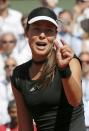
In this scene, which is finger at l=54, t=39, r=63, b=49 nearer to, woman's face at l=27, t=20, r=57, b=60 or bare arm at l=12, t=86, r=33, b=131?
woman's face at l=27, t=20, r=57, b=60

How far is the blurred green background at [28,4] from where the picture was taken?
715 centimetres

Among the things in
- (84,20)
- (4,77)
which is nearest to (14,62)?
(4,77)

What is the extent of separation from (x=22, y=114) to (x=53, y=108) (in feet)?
1.19

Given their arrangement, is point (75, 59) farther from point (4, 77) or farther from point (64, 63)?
point (4, 77)

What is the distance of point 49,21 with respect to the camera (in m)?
2.36

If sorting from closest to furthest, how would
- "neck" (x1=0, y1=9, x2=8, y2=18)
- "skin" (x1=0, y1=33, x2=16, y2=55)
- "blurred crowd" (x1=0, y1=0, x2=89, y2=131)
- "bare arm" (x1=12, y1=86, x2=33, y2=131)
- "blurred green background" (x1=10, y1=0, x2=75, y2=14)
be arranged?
"bare arm" (x1=12, y1=86, x2=33, y2=131)
"blurred crowd" (x1=0, y1=0, x2=89, y2=131)
"skin" (x1=0, y1=33, x2=16, y2=55)
"neck" (x1=0, y1=9, x2=8, y2=18)
"blurred green background" (x1=10, y1=0, x2=75, y2=14)

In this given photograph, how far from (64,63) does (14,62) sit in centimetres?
378

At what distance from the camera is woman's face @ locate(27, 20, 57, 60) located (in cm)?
235

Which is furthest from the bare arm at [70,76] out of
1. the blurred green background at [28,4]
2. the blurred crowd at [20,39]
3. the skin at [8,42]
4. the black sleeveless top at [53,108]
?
the blurred green background at [28,4]

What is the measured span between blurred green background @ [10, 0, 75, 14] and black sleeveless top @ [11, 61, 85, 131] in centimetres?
467

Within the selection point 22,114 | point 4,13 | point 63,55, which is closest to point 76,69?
point 63,55

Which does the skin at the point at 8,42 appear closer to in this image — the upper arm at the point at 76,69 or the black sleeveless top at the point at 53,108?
the black sleeveless top at the point at 53,108

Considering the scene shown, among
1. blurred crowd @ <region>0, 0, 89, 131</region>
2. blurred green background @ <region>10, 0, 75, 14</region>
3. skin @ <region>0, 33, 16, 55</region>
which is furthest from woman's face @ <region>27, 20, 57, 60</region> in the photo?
blurred green background @ <region>10, 0, 75, 14</region>

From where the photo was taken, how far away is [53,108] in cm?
Answer: 239
